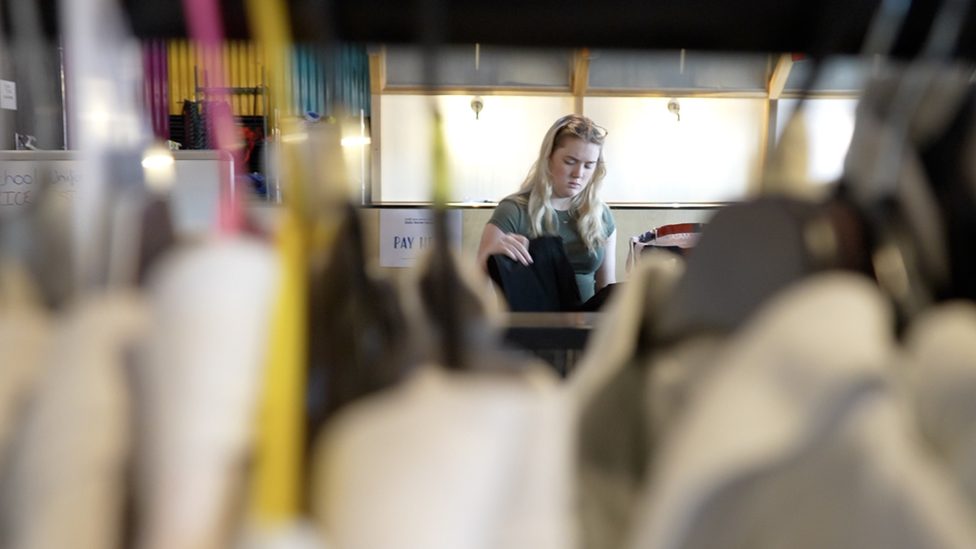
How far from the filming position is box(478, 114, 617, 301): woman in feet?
6.78

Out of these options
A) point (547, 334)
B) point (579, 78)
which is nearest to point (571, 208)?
point (547, 334)

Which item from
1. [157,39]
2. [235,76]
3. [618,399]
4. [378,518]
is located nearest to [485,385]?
[378,518]

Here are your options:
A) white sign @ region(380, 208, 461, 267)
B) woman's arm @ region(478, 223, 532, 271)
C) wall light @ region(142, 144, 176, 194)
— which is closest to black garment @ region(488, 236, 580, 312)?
woman's arm @ region(478, 223, 532, 271)

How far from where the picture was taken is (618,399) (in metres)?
0.39

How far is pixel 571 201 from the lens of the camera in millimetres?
2168

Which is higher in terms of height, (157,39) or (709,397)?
(157,39)

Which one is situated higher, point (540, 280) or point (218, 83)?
point (218, 83)

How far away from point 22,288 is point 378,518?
0.24 meters

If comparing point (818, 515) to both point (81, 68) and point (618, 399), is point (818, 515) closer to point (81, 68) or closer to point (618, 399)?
point (618, 399)

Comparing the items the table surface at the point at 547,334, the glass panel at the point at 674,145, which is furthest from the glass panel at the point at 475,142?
the table surface at the point at 547,334

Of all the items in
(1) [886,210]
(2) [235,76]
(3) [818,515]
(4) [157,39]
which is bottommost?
(3) [818,515]

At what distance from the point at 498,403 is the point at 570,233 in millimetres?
1921

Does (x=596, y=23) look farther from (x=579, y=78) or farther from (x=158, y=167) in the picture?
(x=579, y=78)

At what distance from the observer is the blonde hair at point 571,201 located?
6.83 feet
